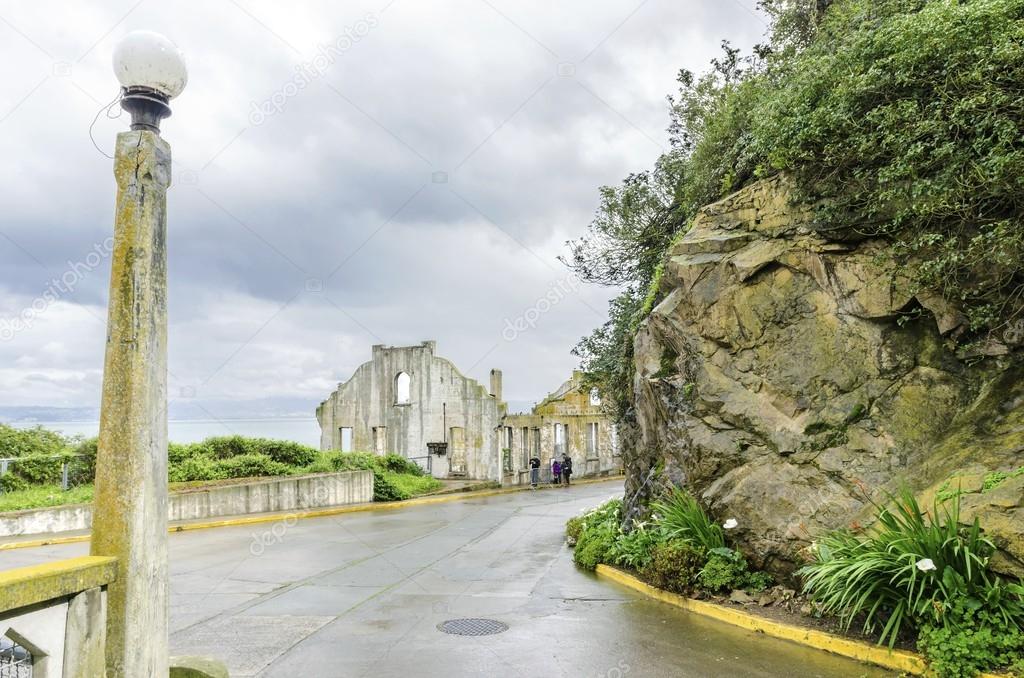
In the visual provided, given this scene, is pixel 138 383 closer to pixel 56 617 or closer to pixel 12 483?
pixel 56 617

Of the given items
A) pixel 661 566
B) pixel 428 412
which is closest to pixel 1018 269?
pixel 661 566

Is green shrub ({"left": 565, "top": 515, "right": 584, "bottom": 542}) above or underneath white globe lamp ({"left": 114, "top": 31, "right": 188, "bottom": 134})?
underneath

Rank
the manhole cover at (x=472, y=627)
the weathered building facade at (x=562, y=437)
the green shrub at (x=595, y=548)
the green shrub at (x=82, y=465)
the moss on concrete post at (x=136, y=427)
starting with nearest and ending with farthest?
the moss on concrete post at (x=136, y=427), the manhole cover at (x=472, y=627), the green shrub at (x=595, y=548), the green shrub at (x=82, y=465), the weathered building facade at (x=562, y=437)

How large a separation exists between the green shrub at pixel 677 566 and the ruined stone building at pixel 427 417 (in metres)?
24.1

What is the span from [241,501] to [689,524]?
14.3 metres

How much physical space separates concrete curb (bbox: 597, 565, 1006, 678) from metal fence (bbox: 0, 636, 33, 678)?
6.61 metres

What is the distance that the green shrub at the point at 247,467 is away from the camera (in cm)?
2108

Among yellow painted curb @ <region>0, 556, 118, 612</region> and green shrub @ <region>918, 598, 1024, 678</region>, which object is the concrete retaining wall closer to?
yellow painted curb @ <region>0, 556, 118, 612</region>

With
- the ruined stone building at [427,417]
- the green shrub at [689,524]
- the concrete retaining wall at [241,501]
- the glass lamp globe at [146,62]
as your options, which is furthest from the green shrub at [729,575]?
the ruined stone building at [427,417]

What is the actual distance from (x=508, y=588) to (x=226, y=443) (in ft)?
53.6

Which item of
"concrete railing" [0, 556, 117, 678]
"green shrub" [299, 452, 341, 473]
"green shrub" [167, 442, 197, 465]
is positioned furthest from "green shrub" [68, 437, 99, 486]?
"concrete railing" [0, 556, 117, 678]

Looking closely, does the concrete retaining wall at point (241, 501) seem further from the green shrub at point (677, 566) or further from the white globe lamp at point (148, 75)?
the white globe lamp at point (148, 75)

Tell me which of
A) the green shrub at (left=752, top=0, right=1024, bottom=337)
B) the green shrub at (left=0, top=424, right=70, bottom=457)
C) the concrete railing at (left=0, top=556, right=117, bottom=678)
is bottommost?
the concrete railing at (left=0, top=556, right=117, bottom=678)

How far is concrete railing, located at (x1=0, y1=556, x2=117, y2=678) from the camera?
3.09m
